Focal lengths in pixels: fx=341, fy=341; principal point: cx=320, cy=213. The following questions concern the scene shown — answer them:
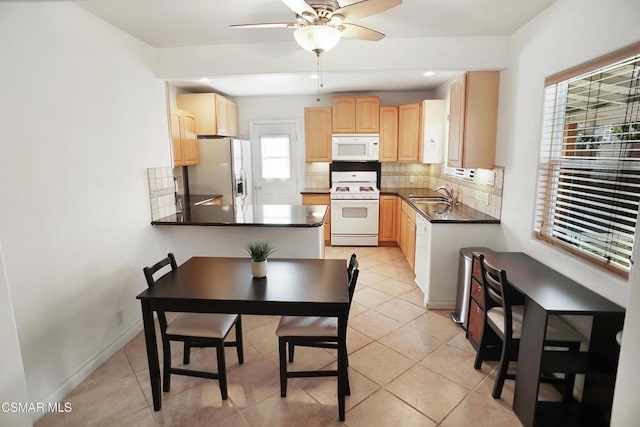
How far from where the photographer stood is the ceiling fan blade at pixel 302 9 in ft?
5.87

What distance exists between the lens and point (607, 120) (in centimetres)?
189

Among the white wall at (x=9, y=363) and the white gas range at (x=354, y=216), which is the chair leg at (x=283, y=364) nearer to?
the white wall at (x=9, y=363)

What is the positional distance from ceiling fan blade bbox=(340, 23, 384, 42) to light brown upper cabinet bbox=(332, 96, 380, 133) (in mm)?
3088

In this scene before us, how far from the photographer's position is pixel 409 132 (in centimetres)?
523

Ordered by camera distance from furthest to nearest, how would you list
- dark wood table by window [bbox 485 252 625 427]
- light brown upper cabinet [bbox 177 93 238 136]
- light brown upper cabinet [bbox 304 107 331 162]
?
1. light brown upper cabinet [bbox 304 107 331 162]
2. light brown upper cabinet [bbox 177 93 238 136]
3. dark wood table by window [bbox 485 252 625 427]

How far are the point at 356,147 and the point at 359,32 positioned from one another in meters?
3.23

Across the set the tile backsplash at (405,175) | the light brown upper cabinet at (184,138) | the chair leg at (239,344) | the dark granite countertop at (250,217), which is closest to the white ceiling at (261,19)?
the light brown upper cabinet at (184,138)

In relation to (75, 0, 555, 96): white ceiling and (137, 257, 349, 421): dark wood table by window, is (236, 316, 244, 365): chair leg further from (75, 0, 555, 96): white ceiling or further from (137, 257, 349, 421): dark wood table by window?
(75, 0, 555, 96): white ceiling

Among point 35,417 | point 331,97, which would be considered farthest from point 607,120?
point 331,97

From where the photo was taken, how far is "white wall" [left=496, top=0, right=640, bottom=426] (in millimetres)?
1288

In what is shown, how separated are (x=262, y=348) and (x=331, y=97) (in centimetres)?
422

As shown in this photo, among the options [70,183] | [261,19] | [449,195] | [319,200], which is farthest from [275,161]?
[70,183]

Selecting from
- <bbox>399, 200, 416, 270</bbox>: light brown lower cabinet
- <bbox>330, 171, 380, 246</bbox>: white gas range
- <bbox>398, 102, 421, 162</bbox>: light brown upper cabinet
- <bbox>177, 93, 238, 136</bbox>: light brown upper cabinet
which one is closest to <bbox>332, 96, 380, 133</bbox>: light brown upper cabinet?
<bbox>398, 102, 421, 162</bbox>: light brown upper cabinet

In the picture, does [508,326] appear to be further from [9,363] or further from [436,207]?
[9,363]
